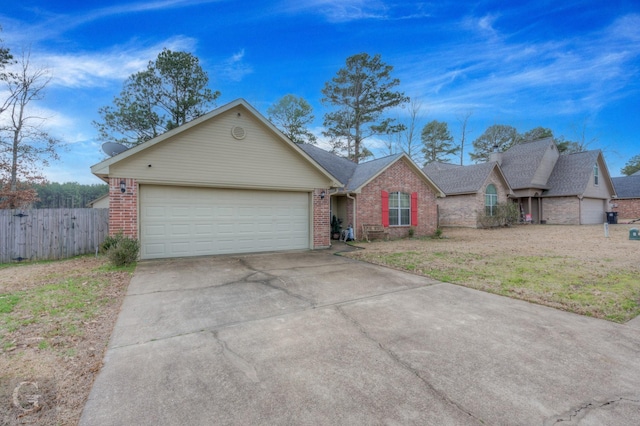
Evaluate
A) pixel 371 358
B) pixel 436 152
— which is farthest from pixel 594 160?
pixel 371 358

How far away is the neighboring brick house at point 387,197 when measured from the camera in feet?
44.0

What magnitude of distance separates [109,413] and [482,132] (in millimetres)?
43978

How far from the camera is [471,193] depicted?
19172mm

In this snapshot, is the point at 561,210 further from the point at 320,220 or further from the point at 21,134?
the point at 21,134

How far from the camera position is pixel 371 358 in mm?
2869

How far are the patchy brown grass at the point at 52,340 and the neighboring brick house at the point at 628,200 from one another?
39.0m

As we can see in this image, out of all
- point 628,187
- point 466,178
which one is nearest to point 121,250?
point 466,178

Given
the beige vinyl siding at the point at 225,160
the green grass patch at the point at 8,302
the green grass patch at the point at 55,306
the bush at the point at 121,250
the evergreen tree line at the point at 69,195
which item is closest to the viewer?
the green grass patch at the point at 55,306

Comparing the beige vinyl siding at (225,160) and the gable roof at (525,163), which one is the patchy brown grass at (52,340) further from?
the gable roof at (525,163)

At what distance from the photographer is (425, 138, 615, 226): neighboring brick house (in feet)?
69.4

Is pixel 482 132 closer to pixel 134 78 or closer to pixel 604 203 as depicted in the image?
pixel 604 203

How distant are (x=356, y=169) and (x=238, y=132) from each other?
8504mm

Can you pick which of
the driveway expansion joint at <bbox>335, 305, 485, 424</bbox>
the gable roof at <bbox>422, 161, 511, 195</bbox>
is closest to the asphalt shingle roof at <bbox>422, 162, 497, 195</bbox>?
the gable roof at <bbox>422, 161, 511, 195</bbox>

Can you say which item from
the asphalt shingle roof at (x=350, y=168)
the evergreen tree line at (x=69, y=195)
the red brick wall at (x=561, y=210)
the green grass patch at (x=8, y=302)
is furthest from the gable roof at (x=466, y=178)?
the evergreen tree line at (x=69, y=195)
